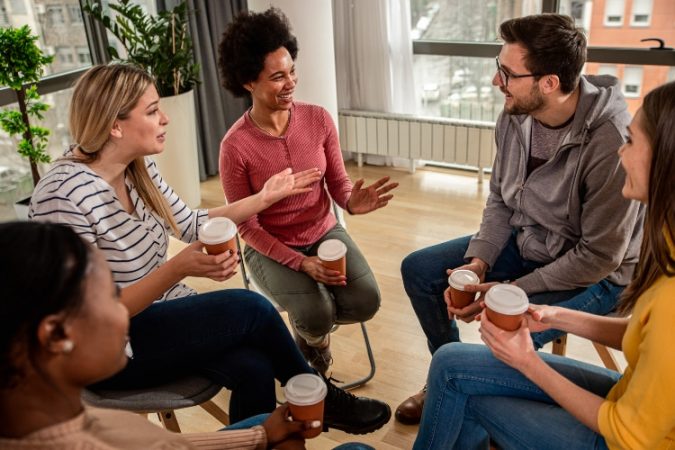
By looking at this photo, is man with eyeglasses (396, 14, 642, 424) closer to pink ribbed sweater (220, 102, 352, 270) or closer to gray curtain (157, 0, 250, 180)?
pink ribbed sweater (220, 102, 352, 270)

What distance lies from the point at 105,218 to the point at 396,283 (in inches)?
66.9

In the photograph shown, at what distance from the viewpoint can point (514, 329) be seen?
1424 mm

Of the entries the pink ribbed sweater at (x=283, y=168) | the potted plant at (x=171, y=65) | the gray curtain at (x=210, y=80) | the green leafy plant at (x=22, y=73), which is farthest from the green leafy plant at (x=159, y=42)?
the pink ribbed sweater at (x=283, y=168)

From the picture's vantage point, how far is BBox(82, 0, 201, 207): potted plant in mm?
3633

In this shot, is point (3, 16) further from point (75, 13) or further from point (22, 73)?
point (22, 73)

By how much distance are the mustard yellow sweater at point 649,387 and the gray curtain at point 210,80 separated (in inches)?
128

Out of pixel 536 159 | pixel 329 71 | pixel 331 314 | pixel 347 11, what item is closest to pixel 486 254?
pixel 536 159

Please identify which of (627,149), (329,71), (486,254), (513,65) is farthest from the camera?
(329,71)

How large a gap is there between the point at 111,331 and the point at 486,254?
1419 mm

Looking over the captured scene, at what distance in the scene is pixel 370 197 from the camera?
7.37 ft

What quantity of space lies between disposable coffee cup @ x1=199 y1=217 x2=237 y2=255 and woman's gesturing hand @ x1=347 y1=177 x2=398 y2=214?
26.3 inches

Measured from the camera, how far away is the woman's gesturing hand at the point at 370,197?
2.23 metres

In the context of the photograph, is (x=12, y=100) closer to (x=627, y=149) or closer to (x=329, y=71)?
(x=329, y=71)

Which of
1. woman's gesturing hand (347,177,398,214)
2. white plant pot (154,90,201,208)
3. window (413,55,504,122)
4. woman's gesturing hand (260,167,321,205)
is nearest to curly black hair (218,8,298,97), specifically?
woman's gesturing hand (260,167,321,205)
